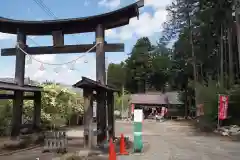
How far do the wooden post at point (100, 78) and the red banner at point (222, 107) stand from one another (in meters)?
12.1

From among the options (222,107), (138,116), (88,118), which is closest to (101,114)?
(88,118)

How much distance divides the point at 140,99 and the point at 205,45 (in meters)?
22.7

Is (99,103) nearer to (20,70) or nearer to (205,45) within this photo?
(20,70)

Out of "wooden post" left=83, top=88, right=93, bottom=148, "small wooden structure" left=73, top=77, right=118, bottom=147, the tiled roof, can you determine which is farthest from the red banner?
the tiled roof

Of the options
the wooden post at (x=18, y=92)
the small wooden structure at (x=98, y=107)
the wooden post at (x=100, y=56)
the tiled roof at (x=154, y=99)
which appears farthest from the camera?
the tiled roof at (x=154, y=99)

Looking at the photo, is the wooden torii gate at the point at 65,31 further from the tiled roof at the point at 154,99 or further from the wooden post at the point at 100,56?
the tiled roof at the point at 154,99

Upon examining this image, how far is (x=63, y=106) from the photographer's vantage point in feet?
88.7

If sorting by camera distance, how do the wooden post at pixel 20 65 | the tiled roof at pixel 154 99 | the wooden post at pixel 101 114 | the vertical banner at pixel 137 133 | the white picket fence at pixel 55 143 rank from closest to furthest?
the white picket fence at pixel 55 143
the vertical banner at pixel 137 133
the wooden post at pixel 101 114
the wooden post at pixel 20 65
the tiled roof at pixel 154 99

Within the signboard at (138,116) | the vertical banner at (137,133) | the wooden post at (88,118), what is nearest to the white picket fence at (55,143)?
the wooden post at (88,118)

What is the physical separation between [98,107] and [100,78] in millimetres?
1390

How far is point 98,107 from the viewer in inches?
581

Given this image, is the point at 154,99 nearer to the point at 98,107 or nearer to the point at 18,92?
the point at 18,92

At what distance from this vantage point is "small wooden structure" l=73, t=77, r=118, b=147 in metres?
12.9

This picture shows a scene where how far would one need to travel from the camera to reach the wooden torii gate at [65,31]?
15.4 metres
